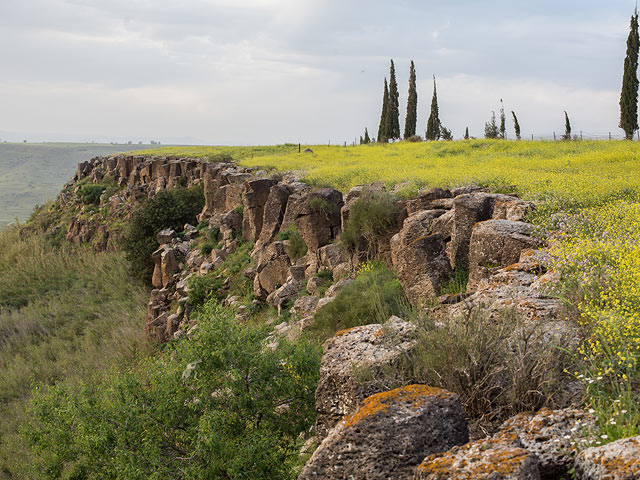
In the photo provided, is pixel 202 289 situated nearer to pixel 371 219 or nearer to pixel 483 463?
pixel 371 219

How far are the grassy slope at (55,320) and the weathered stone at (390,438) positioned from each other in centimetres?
1128

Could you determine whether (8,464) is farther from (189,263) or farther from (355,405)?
(355,405)

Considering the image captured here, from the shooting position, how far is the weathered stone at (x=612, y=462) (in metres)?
3.68

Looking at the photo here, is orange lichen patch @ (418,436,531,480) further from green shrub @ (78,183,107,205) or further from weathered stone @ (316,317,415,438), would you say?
green shrub @ (78,183,107,205)

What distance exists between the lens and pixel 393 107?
5638 centimetres

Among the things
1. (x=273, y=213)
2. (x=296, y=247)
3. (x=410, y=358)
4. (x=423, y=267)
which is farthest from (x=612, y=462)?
(x=273, y=213)

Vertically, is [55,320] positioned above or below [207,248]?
below

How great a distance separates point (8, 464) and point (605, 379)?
1670cm

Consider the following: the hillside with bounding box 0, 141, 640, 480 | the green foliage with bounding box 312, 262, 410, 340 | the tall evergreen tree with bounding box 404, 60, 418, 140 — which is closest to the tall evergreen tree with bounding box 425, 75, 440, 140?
the tall evergreen tree with bounding box 404, 60, 418, 140

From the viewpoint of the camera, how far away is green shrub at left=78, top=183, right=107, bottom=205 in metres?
47.1

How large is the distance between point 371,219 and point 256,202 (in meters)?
8.97

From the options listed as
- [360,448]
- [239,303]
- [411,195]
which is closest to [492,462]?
[360,448]

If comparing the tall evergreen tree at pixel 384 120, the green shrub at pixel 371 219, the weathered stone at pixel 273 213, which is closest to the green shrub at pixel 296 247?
the weathered stone at pixel 273 213

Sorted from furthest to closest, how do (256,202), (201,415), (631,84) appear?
(631,84)
(256,202)
(201,415)
